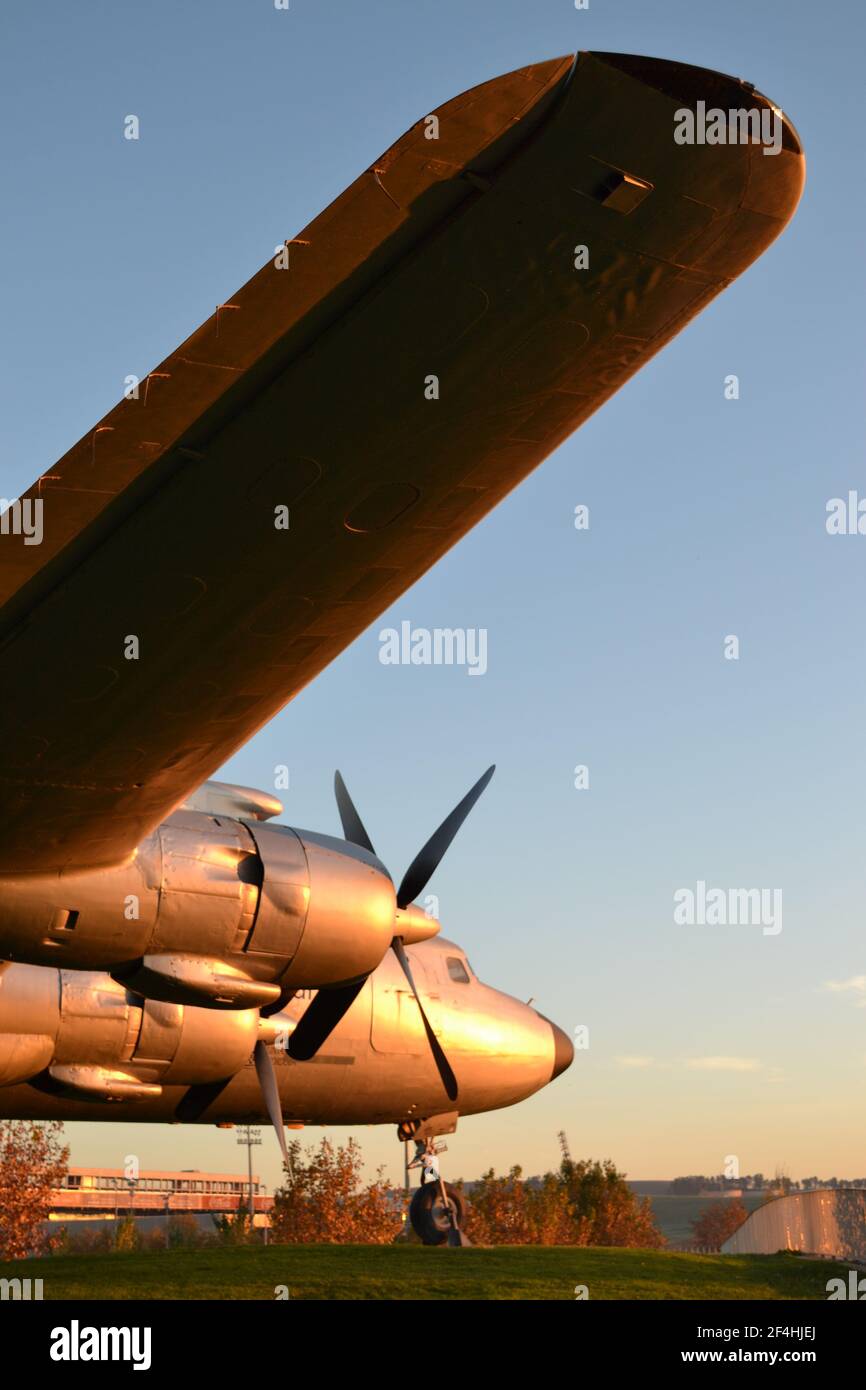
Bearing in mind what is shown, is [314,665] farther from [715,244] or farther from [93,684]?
[715,244]

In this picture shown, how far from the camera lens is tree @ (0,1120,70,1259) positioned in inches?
1957

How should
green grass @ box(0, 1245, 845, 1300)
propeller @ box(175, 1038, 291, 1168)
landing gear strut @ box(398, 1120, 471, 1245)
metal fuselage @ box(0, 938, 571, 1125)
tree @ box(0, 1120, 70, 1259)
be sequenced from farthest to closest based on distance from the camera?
tree @ box(0, 1120, 70, 1259) → landing gear strut @ box(398, 1120, 471, 1245) → metal fuselage @ box(0, 938, 571, 1125) → green grass @ box(0, 1245, 845, 1300) → propeller @ box(175, 1038, 291, 1168)

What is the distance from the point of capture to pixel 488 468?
694 cm

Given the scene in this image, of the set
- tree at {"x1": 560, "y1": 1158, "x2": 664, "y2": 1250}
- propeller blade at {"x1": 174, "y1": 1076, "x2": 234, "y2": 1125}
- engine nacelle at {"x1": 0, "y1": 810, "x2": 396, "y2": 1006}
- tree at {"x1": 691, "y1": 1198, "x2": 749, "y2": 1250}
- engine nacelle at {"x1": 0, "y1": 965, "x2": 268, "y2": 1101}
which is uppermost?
engine nacelle at {"x1": 0, "y1": 810, "x2": 396, "y2": 1006}

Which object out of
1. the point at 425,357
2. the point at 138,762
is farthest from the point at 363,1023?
the point at 425,357

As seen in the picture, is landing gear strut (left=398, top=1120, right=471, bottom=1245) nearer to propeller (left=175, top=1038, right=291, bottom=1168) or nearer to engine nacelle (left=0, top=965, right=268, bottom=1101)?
propeller (left=175, top=1038, right=291, bottom=1168)

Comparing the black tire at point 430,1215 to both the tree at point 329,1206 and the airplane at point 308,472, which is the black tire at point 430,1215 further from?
the tree at point 329,1206

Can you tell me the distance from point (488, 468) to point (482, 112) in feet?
6.96

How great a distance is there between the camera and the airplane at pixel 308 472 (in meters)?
5.25

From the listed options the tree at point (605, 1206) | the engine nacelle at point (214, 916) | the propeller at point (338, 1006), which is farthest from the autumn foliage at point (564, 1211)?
the engine nacelle at point (214, 916)

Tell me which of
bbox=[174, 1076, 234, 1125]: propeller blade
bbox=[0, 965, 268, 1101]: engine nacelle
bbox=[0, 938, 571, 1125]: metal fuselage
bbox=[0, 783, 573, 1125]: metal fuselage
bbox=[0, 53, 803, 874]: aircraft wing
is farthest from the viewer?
bbox=[174, 1076, 234, 1125]: propeller blade

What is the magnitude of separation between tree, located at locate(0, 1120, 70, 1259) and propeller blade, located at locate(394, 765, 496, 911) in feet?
130

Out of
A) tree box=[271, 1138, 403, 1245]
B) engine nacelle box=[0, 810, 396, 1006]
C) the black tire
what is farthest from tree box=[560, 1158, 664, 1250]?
engine nacelle box=[0, 810, 396, 1006]

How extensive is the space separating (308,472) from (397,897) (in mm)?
9422
